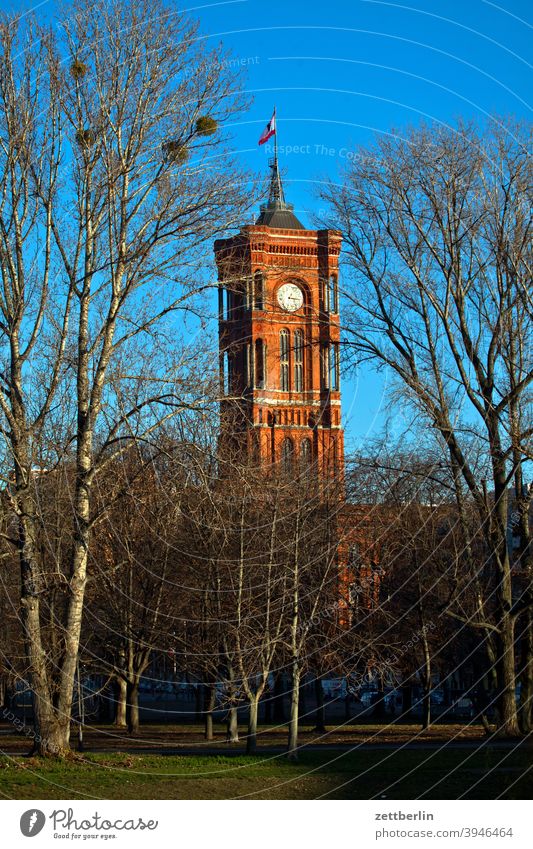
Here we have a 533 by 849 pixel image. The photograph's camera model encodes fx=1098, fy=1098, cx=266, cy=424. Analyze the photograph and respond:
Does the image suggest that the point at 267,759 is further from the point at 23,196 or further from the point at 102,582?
the point at 102,582

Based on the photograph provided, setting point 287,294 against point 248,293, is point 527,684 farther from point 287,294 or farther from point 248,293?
point 287,294

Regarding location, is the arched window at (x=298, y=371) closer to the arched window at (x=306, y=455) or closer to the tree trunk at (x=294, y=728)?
the arched window at (x=306, y=455)

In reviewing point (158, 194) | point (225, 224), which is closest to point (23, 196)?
point (158, 194)

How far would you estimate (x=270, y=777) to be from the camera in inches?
615

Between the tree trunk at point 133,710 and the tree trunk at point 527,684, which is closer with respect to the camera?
the tree trunk at point 527,684

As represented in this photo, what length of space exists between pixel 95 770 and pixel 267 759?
403cm

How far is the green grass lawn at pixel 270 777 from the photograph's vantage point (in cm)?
1347

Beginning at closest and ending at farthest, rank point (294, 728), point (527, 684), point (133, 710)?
point (294, 728)
point (527, 684)
point (133, 710)

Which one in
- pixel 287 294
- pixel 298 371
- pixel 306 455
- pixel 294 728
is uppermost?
pixel 287 294

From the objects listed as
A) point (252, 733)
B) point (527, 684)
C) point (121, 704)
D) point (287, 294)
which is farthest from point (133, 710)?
point (287, 294)

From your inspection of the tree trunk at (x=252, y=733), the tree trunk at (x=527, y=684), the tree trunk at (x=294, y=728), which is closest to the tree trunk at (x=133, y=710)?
the tree trunk at (x=252, y=733)

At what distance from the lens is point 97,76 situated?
57.1 ft

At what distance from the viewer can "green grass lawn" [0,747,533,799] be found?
1347 cm

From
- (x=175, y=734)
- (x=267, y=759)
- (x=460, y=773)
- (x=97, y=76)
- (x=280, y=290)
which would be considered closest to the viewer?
(x=460, y=773)
